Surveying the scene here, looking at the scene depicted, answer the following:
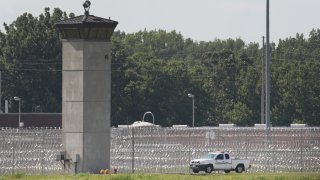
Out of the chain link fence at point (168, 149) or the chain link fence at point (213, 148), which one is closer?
the chain link fence at point (168, 149)

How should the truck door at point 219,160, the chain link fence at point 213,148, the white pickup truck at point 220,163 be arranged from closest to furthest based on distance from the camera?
1. the chain link fence at point 213,148
2. the white pickup truck at point 220,163
3. the truck door at point 219,160

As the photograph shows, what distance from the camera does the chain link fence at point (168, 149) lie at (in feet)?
218

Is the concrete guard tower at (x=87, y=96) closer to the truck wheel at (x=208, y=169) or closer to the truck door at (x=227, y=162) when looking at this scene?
the truck wheel at (x=208, y=169)

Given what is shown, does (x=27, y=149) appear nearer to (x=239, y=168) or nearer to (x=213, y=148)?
(x=213, y=148)

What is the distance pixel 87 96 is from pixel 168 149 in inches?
322

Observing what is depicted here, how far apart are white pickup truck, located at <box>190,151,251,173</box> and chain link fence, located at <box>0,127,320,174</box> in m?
0.67

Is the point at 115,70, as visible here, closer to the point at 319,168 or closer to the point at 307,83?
the point at 307,83

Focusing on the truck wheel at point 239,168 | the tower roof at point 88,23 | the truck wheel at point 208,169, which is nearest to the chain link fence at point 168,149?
the truck wheel at point 239,168

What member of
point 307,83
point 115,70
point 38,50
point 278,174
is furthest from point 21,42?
point 278,174

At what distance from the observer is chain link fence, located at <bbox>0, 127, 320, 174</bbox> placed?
218 feet

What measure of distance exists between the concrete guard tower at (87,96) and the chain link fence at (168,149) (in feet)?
10.3

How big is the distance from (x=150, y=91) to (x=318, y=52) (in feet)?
219

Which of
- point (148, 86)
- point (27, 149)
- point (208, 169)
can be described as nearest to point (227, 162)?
point (208, 169)

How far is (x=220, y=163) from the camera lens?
67188 millimetres
